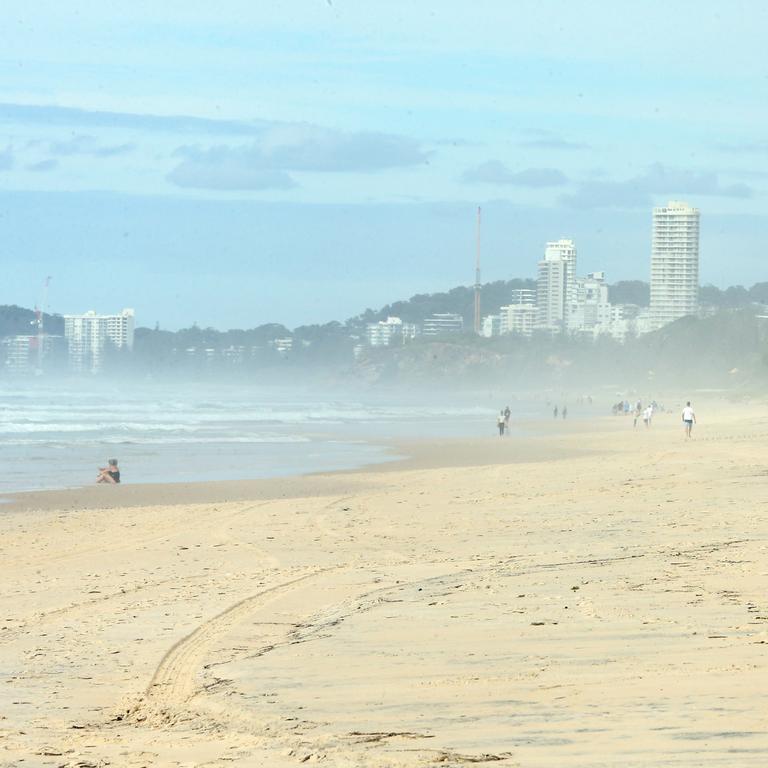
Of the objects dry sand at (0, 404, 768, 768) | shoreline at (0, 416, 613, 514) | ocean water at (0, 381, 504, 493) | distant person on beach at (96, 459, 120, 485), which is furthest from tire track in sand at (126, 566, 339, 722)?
ocean water at (0, 381, 504, 493)

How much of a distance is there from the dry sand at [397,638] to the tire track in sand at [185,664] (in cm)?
2

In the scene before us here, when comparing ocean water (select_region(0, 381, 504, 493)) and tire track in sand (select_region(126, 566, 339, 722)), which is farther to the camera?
ocean water (select_region(0, 381, 504, 493))

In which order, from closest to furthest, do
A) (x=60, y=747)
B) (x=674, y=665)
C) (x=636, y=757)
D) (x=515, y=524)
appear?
(x=636, y=757) < (x=60, y=747) < (x=674, y=665) < (x=515, y=524)

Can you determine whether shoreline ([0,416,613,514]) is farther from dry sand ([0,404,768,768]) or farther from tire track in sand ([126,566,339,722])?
tire track in sand ([126,566,339,722])

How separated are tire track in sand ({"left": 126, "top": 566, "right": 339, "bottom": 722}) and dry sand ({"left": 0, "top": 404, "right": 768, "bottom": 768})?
2 cm

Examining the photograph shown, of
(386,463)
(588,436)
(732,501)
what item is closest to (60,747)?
(732,501)

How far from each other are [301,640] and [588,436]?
35.9 m

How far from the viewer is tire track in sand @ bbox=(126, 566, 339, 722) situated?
5.62m

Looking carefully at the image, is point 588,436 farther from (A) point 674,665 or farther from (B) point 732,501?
(A) point 674,665

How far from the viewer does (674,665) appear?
5.52 metres

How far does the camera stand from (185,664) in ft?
21.6

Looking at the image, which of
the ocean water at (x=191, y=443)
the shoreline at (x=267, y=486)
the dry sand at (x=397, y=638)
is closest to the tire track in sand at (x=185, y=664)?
the dry sand at (x=397, y=638)

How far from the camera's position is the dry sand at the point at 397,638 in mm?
4668

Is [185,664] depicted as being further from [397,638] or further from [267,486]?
[267,486]
